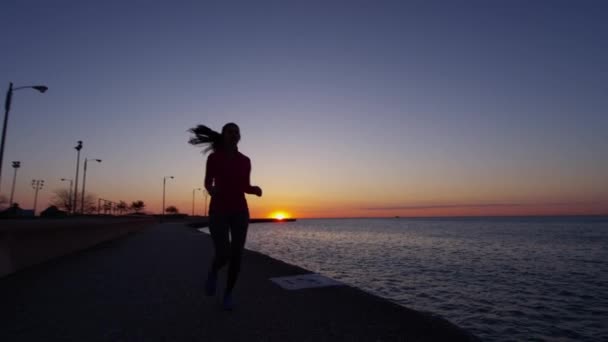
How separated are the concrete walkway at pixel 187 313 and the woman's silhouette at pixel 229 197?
0.74 metres

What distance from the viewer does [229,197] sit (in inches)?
174

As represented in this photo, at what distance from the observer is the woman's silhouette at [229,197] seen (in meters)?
4.42

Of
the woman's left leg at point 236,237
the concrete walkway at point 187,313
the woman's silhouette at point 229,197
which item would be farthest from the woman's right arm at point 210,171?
the concrete walkway at point 187,313

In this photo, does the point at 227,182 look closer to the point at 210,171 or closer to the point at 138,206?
the point at 210,171

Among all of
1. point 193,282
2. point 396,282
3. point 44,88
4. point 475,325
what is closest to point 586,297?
point 396,282

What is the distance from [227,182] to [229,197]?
19 centimetres

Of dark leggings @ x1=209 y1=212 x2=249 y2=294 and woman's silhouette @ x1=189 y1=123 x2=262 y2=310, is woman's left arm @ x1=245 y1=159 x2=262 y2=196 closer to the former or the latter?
woman's silhouette @ x1=189 y1=123 x2=262 y2=310

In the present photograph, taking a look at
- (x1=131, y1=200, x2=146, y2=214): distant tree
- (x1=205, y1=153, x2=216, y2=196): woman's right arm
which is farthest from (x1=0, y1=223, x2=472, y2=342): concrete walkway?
(x1=131, y1=200, x2=146, y2=214): distant tree

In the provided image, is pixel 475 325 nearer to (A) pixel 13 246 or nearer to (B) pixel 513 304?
(B) pixel 513 304

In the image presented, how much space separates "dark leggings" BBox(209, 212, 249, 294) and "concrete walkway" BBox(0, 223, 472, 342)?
26.4 inches

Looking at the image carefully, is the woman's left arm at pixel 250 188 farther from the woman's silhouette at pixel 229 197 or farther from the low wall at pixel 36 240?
the low wall at pixel 36 240

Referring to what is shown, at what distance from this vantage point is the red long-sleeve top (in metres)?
4.42

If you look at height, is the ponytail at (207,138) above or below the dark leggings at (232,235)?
above

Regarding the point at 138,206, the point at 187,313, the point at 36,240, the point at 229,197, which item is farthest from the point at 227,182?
the point at 138,206
